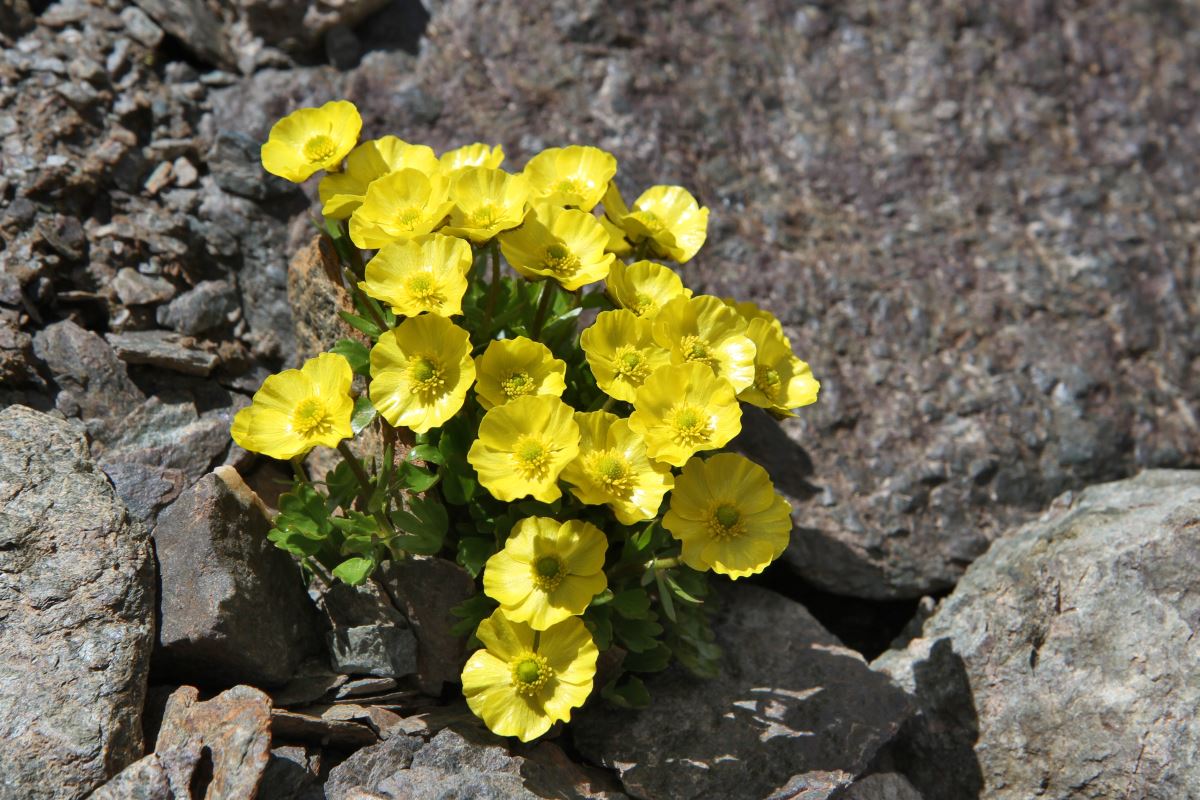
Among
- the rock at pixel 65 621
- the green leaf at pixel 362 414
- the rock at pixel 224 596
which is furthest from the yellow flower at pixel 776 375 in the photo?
the rock at pixel 65 621

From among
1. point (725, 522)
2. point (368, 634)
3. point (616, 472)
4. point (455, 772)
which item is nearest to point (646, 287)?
point (616, 472)

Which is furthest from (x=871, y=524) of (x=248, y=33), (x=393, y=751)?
(x=248, y=33)

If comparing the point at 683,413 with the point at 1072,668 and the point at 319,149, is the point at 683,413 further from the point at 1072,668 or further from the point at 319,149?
the point at 1072,668

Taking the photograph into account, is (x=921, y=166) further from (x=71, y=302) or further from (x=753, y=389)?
(x=71, y=302)

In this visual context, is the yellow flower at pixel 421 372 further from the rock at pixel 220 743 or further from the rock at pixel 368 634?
the rock at pixel 220 743

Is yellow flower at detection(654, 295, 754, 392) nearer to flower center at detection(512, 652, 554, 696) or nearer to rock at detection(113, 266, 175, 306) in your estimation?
flower center at detection(512, 652, 554, 696)

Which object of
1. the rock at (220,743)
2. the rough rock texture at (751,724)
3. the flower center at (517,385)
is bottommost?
the rough rock texture at (751,724)
